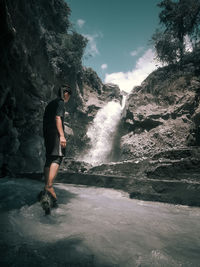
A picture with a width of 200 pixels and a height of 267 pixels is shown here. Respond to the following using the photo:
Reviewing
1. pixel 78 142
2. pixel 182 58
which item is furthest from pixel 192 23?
pixel 78 142

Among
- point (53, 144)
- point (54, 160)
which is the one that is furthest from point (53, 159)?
point (53, 144)

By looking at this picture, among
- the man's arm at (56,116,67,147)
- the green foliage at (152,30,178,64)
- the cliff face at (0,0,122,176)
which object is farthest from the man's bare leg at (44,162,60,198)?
the green foliage at (152,30,178,64)

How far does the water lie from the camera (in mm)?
915

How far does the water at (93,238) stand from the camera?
915mm

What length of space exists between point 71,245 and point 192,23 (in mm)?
18941

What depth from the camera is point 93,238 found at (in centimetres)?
121

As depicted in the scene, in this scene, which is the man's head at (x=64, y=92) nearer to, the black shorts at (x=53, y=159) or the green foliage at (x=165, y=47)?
the black shorts at (x=53, y=159)

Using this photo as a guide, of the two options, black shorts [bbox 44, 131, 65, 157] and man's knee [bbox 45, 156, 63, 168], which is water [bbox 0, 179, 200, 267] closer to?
man's knee [bbox 45, 156, 63, 168]

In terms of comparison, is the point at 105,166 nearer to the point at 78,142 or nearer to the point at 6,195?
the point at 6,195

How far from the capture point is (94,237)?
1225 millimetres

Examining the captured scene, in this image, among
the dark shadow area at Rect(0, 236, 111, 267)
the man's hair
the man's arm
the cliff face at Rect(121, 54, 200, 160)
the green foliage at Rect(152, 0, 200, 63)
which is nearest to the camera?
the dark shadow area at Rect(0, 236, 111, 267)

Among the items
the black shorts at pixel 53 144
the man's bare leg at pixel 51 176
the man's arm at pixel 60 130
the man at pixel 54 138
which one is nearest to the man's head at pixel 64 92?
the man at pixel 54 138

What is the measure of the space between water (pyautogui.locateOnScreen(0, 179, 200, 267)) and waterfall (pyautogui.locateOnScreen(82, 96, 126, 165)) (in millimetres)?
12362

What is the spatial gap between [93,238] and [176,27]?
1902 cm
